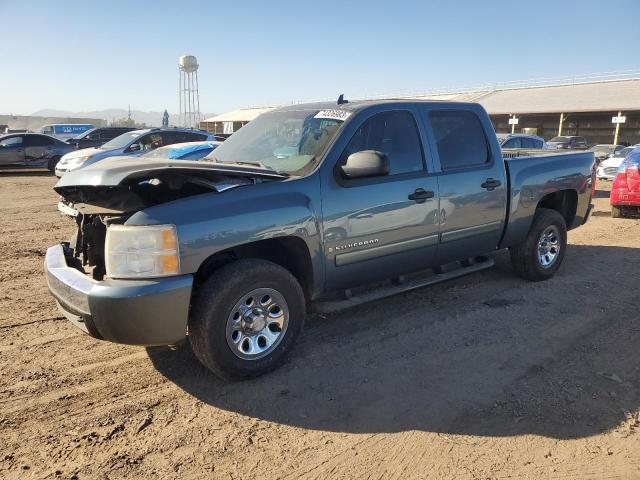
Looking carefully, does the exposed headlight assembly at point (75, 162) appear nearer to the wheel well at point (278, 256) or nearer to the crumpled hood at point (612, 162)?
the wheel well at point (278, 256)

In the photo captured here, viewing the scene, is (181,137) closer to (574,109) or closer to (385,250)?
(385,250)

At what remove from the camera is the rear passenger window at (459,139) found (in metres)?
4.82

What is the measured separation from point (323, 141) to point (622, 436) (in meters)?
2.84

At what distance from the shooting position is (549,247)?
6125 millimetres

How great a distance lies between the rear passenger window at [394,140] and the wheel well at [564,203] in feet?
8.21

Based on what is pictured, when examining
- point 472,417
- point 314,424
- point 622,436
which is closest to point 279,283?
point 314,424

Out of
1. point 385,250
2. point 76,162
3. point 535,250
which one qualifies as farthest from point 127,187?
point 76,162

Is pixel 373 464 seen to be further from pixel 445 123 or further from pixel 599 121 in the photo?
pixel 599 121

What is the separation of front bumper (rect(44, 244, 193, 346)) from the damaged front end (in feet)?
1.36

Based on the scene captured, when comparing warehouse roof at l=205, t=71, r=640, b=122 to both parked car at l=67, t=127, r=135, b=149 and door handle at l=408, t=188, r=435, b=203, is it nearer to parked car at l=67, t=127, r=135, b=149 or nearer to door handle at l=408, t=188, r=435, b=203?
parked car at l=67, t=127, r=135, b=149

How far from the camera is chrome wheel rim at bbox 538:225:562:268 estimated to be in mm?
5996

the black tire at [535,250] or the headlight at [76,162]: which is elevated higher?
the headlight at [76,162]

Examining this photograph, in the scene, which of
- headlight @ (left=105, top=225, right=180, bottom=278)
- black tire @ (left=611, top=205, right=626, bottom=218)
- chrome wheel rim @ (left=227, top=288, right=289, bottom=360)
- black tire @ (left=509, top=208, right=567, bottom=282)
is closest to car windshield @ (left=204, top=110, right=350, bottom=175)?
chrome wheel rim @ (left=227, top=288, right=289, bottom=360)

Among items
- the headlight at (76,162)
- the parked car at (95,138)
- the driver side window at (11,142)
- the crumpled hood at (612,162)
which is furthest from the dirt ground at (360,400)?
the parked car at (95,138)
